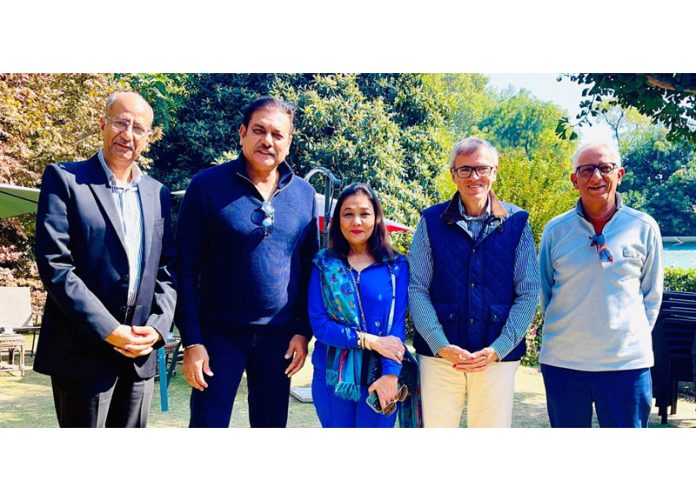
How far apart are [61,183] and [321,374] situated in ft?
4.93

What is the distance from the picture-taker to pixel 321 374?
3285mm

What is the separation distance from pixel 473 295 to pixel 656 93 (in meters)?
3.62

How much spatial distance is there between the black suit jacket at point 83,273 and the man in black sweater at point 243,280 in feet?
0.73

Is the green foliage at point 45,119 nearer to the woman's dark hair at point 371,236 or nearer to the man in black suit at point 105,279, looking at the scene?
the man in black suit at point 105,279

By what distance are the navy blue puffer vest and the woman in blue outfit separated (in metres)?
0.21

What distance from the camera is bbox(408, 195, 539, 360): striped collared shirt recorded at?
329 cm

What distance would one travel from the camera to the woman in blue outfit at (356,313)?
127 inches

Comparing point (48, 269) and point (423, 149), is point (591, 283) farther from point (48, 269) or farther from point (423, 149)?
point (423, 149)

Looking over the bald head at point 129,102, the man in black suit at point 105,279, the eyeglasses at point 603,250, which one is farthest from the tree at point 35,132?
the eyeglasses at point 603,250

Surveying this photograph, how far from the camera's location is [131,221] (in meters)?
3.09

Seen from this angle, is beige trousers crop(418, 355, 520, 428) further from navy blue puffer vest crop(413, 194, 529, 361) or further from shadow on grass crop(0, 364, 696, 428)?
shadow on grass crop(0, 364, 696, 428)

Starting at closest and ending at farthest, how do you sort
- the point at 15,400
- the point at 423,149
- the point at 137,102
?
the point at 137,102, the point at 15,400, the point at 423,149

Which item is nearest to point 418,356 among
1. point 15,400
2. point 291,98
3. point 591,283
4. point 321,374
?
point 321,374

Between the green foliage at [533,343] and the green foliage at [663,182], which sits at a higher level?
the green foliage at [663,182]
